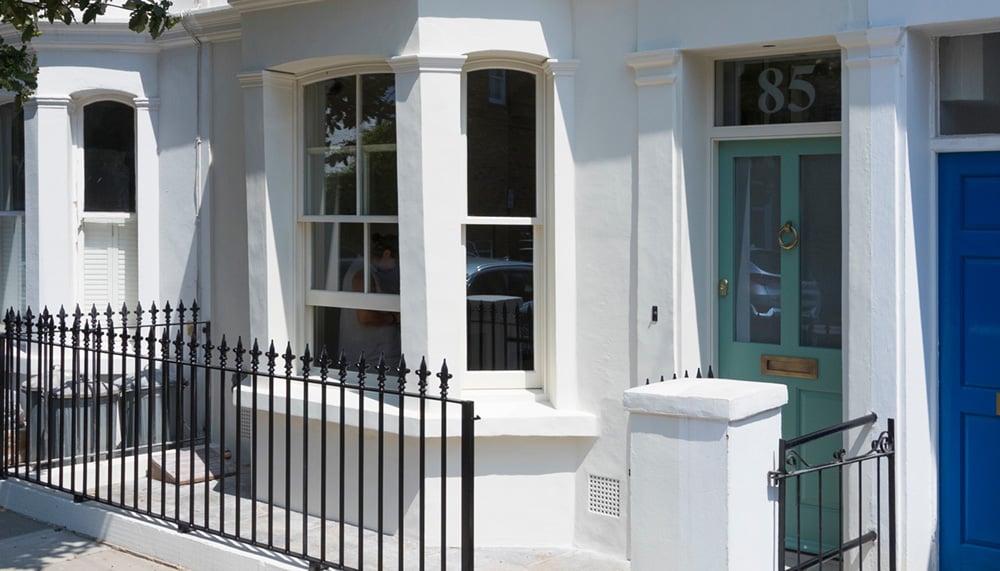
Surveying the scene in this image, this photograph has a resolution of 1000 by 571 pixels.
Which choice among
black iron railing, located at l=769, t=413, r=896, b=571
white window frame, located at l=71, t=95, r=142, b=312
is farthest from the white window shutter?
black iron railing, located at l=769, t=413, r=896, b=571

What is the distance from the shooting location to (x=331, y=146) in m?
8.31

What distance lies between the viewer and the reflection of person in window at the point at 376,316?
26.0 ft

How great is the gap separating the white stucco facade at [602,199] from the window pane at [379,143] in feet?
0.49

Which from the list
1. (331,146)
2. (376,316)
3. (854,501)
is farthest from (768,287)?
(331,146)

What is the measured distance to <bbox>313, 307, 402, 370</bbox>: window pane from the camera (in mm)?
7922

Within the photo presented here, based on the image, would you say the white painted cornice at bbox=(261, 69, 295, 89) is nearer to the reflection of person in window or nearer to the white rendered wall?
the reflection of person in window

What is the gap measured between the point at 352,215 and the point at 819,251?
3300mm

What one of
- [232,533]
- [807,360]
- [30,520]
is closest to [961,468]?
[807,360]

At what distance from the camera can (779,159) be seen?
22.8 ft

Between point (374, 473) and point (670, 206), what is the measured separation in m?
2.68

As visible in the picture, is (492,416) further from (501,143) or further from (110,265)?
(110,265)

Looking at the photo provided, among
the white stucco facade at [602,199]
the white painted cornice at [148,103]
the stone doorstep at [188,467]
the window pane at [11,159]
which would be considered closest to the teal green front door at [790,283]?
the white stucco facade at [602,199]

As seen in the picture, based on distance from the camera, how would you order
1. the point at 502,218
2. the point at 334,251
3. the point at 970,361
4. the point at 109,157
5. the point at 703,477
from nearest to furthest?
1. the point at 703,477
2. the point at 970,361
3. the point at 502,218
4. the point at 334,251
5. the point at 109,157

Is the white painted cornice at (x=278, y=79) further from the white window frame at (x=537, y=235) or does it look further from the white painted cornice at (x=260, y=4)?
the white window frame at (x=537, y=235)
